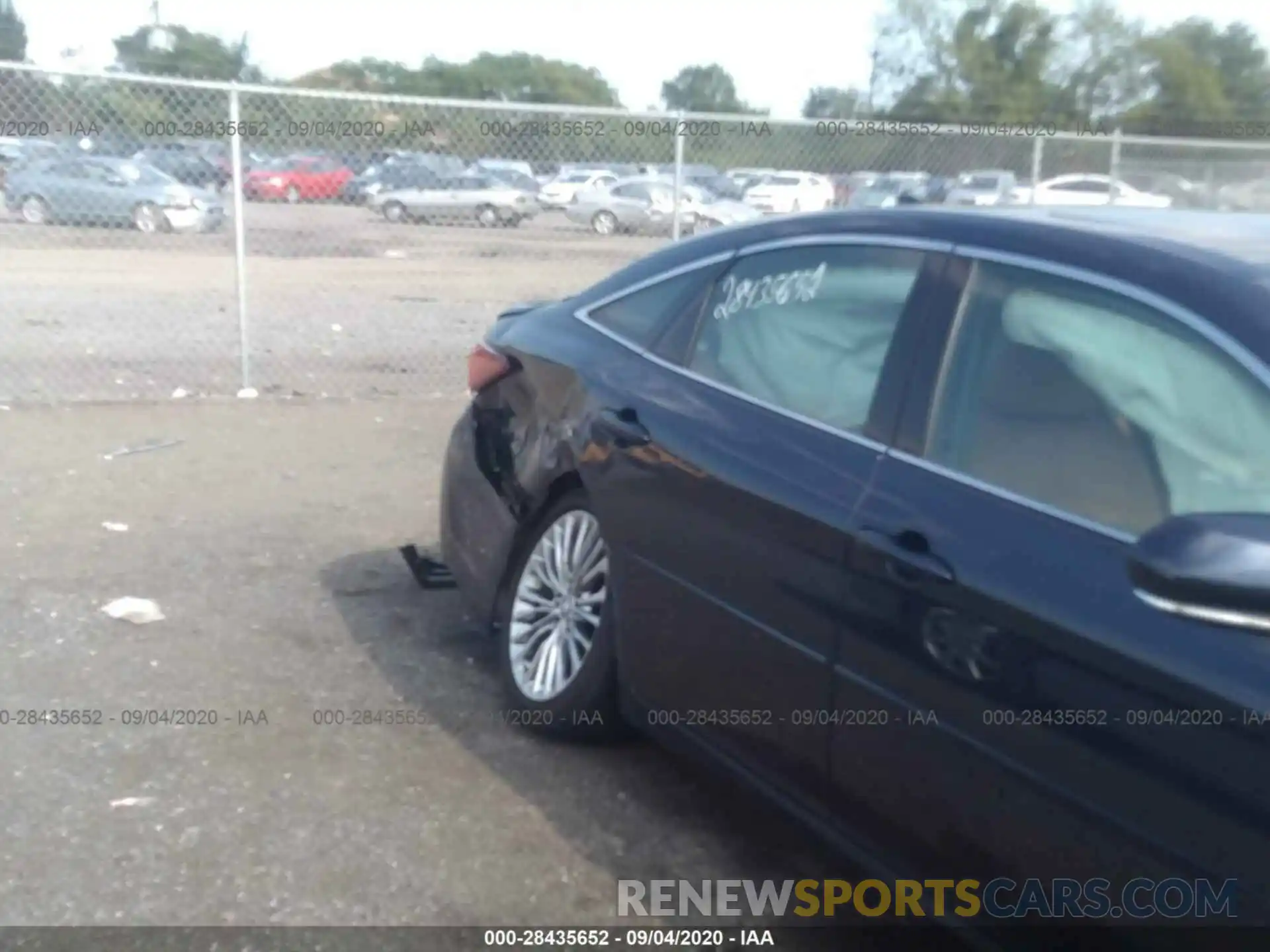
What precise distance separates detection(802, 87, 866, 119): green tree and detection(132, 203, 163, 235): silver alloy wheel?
87.7ft

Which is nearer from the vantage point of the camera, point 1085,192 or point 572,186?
point 572,186

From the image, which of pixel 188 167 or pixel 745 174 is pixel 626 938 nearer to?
pixel 188 167

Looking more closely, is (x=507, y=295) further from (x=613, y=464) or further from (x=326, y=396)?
(x=613, y=464)

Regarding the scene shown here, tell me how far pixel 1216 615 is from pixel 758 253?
1926 millimetres

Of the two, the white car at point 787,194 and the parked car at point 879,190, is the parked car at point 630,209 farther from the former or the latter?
the white car at point 787,194

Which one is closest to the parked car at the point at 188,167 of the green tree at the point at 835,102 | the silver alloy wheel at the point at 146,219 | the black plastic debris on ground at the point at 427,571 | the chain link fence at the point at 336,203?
the chain link fence at the point at 336,203

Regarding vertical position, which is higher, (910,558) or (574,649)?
(910,558)

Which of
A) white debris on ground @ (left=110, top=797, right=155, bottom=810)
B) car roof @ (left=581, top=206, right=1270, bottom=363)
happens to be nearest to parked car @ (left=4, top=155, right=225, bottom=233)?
white debris on ground @ (left=110, top=797, right=155, bottom=810)

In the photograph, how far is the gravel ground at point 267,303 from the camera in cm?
1002

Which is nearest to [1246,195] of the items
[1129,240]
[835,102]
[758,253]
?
[758,253]

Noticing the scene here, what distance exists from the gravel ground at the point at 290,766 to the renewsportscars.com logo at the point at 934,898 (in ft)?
0.25

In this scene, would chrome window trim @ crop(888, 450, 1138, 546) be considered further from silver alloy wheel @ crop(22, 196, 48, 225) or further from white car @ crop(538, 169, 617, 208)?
white car @ crop(538, 169, 617, 208)

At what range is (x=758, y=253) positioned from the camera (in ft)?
13.0

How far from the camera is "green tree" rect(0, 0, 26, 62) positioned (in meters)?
36.1
